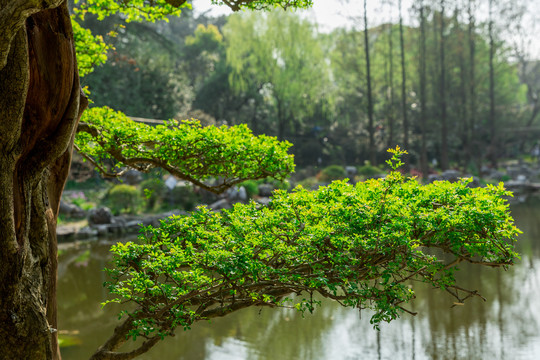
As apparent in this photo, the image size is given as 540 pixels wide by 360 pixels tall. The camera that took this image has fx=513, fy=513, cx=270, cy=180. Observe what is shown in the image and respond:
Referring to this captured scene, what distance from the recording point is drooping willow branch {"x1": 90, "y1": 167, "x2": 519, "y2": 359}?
3.11 metres

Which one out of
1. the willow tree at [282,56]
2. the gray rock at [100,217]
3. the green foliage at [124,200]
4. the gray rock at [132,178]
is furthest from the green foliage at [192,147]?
the willow tree at [282,56]

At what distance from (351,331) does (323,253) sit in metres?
4.45

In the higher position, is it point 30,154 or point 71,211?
point 30,154

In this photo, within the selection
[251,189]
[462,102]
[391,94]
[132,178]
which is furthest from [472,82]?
[132,178]

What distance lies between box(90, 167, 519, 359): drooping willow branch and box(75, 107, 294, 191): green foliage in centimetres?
82

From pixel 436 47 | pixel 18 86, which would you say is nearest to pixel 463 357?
pixel 18 86

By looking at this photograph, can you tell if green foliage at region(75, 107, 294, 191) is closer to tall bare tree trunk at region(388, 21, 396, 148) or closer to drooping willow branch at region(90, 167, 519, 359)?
drooping willow branch at region(90, 167, 519, 359)

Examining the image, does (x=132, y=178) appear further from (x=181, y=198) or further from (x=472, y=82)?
(x=472, y=82)

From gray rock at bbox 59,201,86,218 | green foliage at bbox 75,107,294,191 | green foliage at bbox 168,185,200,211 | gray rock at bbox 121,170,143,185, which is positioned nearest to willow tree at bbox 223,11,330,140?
gray rock at bbox 121,170,143,185

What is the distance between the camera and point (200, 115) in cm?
1942

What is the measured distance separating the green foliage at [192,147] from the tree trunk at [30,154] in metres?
1.13

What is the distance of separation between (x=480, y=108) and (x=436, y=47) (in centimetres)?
468

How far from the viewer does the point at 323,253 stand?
324cm

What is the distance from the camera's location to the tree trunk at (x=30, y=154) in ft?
8.75
